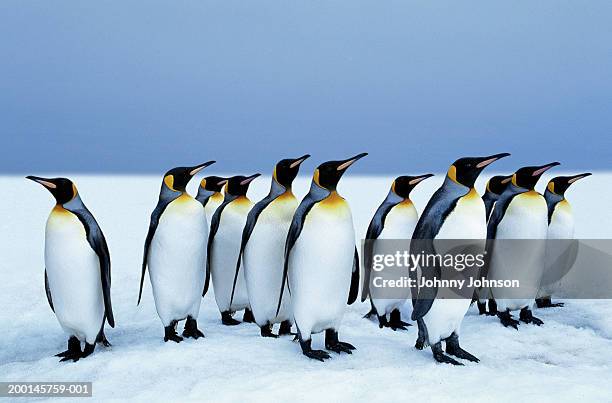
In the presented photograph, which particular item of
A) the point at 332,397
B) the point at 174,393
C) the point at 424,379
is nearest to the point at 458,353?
the point at 424,379

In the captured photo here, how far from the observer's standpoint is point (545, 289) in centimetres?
579

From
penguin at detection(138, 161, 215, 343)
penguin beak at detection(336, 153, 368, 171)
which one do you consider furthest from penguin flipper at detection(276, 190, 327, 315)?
penguin at detection(138, 161, 215, 343)

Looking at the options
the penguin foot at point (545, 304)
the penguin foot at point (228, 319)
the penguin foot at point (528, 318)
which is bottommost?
the penguin foot at point (228, 319)

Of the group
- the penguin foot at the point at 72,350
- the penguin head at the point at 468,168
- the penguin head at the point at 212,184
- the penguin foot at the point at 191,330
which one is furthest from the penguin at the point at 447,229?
the penguin foot at the point at 72,350

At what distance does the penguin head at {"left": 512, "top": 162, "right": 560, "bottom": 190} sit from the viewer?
15.9ft

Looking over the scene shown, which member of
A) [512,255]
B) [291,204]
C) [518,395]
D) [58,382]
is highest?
[291,204]

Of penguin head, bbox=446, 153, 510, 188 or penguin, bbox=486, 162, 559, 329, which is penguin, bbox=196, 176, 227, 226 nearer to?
penguin head, bbox=446, 153, 510, 188

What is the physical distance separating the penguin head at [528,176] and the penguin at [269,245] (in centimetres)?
192

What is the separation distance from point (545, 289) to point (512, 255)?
1.18 metres

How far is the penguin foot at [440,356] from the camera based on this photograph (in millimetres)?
3775

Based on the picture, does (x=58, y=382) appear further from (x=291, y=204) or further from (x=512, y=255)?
(x=512, y=255)

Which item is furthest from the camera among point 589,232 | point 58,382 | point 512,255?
point 589,232

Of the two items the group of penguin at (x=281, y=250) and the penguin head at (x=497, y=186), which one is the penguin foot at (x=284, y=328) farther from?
the penguin head at (x=497, y=186)

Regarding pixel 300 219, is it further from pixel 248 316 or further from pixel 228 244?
pixel 248 316
